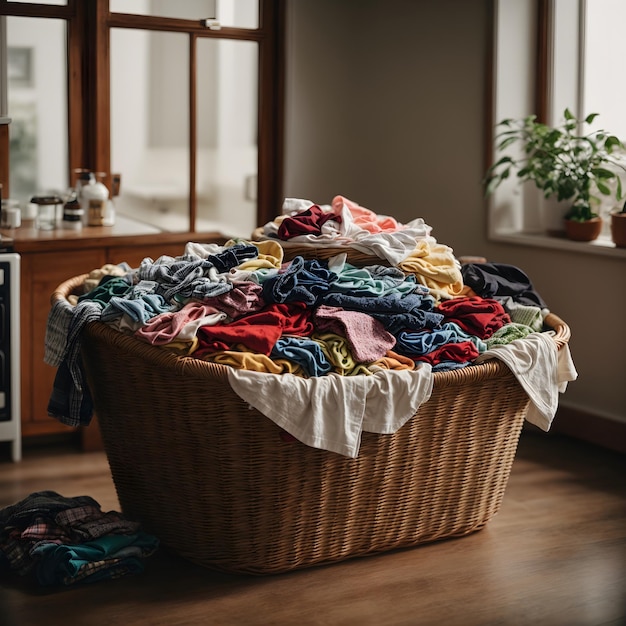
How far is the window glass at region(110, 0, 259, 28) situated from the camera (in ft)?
13.0

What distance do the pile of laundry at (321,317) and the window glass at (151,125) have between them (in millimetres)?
1149

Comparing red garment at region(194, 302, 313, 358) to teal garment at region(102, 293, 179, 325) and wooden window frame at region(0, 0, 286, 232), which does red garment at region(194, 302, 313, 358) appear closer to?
teal garment at region(102, 293, 179, 325)

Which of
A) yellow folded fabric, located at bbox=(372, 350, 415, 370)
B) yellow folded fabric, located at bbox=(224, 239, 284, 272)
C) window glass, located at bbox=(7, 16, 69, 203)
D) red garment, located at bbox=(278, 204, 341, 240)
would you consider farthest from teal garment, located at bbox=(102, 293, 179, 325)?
window glass, located at bbox=(7, 16, 69, 203)

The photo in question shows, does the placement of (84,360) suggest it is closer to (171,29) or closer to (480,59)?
(171,29)

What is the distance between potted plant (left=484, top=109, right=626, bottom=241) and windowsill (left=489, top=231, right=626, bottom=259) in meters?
0.06

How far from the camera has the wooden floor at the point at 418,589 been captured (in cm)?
241

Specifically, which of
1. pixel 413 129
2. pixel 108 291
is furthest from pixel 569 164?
pixel 108 291

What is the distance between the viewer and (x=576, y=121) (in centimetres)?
377

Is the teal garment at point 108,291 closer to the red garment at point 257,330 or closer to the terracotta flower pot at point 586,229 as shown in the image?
the red garment at point 257,330

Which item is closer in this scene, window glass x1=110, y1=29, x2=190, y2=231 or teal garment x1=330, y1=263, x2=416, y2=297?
teal garment x1=330, y1=263, x2=416, y2=297

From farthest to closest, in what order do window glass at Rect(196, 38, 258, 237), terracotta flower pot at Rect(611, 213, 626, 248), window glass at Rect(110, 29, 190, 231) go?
window glass at Rect(196, 38, 258, 237)
window glass at Rect(110, 29, 190, 231)
terracotta flower pot at Rect(611, 213, 626, 248)

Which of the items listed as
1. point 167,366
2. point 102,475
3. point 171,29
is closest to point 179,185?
point 171,29

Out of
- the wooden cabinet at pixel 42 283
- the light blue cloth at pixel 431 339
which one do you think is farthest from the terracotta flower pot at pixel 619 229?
the wooden cabinet at pixel 42 283

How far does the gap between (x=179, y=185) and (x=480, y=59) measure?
1.36m
